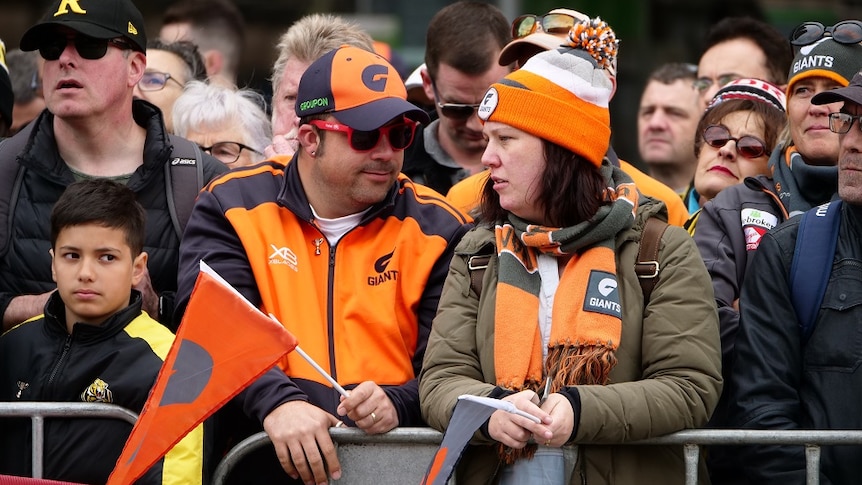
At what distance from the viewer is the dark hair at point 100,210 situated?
17.0 ft

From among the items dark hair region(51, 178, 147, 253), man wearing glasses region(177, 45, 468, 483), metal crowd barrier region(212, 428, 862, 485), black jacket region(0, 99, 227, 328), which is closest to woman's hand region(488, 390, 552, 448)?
metal crowd barrier region(212, 428, 862, 485)

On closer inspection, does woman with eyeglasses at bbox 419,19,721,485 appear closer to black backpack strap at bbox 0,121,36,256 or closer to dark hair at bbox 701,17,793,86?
black backpack strap at bbox 0,121,36,256

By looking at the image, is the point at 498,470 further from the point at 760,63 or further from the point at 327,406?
the point at 760,63

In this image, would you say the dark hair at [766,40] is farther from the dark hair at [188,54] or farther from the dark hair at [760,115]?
the dark hair at [188,54]

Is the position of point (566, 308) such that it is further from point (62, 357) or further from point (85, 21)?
point (85, 21)

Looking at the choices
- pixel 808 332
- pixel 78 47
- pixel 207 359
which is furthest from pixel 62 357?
pixel 808 332

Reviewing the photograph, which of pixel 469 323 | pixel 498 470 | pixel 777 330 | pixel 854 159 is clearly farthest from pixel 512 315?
pixel 854 159

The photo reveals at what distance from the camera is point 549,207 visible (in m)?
4.74

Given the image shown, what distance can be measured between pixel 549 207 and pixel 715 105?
1883 mm

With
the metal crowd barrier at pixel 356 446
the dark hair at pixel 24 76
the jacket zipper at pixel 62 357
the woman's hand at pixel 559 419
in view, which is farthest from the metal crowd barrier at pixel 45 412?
the dark hair at pixel 24 76

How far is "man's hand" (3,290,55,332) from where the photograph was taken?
534 centimetres

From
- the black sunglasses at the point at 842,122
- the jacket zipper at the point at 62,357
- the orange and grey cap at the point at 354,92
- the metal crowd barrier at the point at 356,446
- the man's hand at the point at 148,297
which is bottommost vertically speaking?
the metal crowd barrier at the point at 356,446

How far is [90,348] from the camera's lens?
5.04 meters

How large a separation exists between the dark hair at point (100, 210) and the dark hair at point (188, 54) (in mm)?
2376
